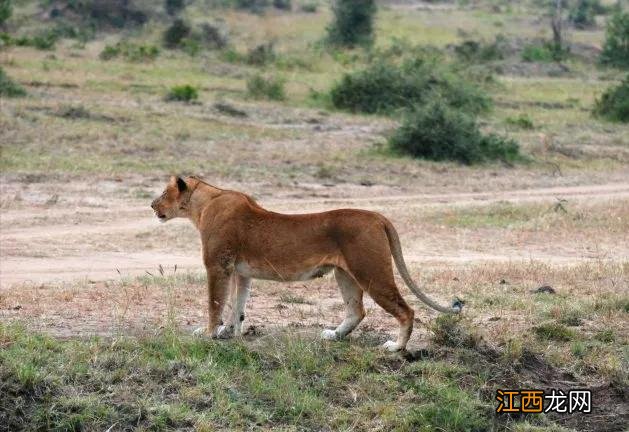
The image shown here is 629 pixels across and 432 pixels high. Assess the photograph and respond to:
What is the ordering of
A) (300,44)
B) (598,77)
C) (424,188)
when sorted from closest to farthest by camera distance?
(424,188) < (598,77) < (300,44)

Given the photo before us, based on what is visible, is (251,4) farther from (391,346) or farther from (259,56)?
(391,346)

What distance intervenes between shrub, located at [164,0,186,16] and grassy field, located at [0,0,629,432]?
10.4 meters

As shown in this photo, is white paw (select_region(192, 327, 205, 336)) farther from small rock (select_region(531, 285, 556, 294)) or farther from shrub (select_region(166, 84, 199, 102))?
shrub (select_region(166, 84, 199, 102))

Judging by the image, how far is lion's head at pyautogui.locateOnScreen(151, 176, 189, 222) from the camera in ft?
25.3

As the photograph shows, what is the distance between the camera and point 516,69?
1220 inches

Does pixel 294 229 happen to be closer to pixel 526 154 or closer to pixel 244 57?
pixel 526 154

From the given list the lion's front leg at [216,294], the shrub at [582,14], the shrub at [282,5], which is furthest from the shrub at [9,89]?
the shrub at [582,14]

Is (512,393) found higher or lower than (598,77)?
higher

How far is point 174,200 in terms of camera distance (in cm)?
774

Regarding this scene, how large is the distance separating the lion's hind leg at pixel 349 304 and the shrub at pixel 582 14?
3791 cm

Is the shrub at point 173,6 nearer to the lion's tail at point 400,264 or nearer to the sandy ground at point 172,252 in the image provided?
the sandy ground at point 172,252

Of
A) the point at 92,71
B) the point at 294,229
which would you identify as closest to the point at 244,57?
the point at 92,71

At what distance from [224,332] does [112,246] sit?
491 centimetres

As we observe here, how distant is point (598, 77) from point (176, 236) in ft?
67.6
